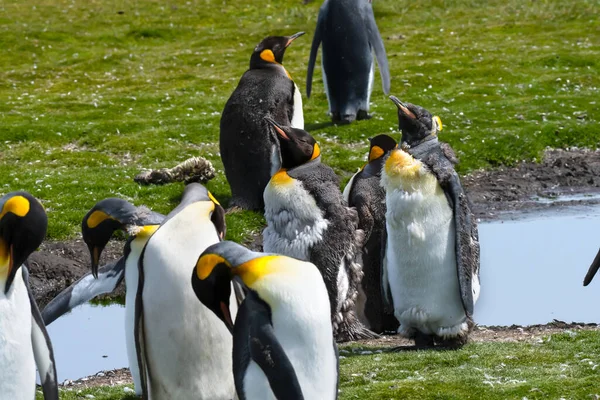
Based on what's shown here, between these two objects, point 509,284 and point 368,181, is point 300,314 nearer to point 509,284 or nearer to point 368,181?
point 368,181

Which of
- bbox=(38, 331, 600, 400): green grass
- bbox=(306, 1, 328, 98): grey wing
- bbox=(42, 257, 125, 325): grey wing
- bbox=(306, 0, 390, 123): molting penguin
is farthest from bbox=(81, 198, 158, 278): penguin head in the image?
bbox=(306, 1, 328, 98): grey wing

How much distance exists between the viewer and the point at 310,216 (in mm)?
6922

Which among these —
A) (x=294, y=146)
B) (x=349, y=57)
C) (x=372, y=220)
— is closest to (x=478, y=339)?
(x=372, y=220)

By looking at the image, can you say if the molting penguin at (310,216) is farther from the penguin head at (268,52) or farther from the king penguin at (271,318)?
the penguin head at (268,52)

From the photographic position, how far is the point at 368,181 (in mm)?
7809

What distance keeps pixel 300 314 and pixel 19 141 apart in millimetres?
10519

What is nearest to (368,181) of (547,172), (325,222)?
(325,222)

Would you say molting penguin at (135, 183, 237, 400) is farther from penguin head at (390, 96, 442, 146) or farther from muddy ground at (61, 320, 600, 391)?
penguin head at (390, 96, 442, 146)

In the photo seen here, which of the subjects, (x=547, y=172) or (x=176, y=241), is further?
(x=547, y=172)

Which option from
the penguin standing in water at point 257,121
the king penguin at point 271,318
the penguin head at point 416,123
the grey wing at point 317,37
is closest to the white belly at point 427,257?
the penguin head at point 416,123

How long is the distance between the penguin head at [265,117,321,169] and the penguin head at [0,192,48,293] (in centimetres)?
245

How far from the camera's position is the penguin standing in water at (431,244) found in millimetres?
6852

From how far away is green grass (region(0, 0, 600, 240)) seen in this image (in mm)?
13375

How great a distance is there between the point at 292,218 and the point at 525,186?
21.2 feet
